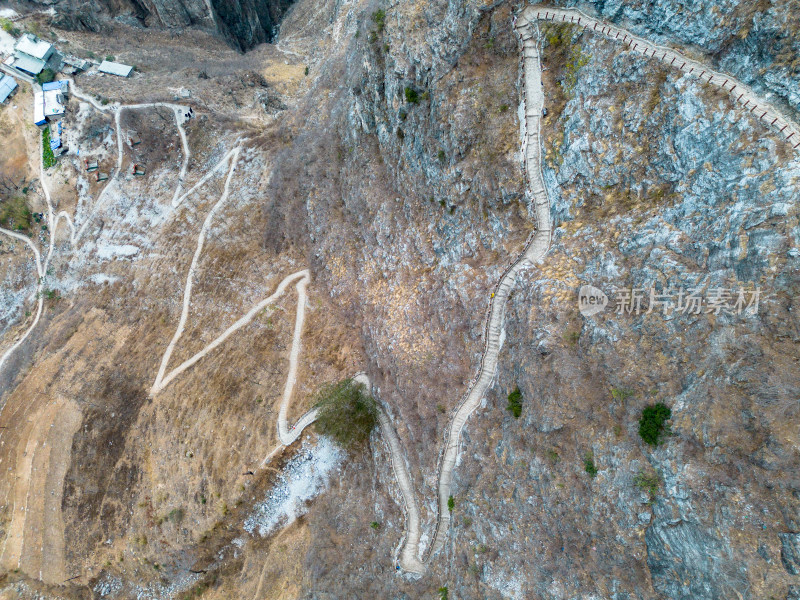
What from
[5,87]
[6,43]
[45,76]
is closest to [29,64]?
[45,76]

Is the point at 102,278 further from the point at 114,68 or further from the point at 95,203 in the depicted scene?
the point at 114,68

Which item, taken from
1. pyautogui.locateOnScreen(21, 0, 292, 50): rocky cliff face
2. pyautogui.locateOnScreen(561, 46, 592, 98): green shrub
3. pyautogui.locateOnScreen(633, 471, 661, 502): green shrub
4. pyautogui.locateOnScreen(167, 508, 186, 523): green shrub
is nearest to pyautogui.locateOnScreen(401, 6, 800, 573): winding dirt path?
pyautogui.locateOnScreen(561, 46, 592, 98): green shrub

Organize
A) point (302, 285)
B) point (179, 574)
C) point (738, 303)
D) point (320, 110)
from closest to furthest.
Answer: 1. point (738, 303)
2. point (179, 574)
3. point (302, 285)
4. point (320, 110)

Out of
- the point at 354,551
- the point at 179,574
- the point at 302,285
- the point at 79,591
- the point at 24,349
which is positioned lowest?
the point at 79,591

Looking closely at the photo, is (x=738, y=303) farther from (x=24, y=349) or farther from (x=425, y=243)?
(x=24, y=349)

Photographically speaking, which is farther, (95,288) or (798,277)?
(95,288)

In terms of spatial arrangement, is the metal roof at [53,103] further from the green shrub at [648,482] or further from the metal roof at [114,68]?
the green shrub at [648,482]

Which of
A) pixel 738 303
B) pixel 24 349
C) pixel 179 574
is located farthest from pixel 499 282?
pixel 24 349

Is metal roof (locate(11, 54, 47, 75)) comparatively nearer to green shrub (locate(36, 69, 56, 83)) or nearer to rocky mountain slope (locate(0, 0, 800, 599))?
green shrub (locate(36, 69, 56, 83))
